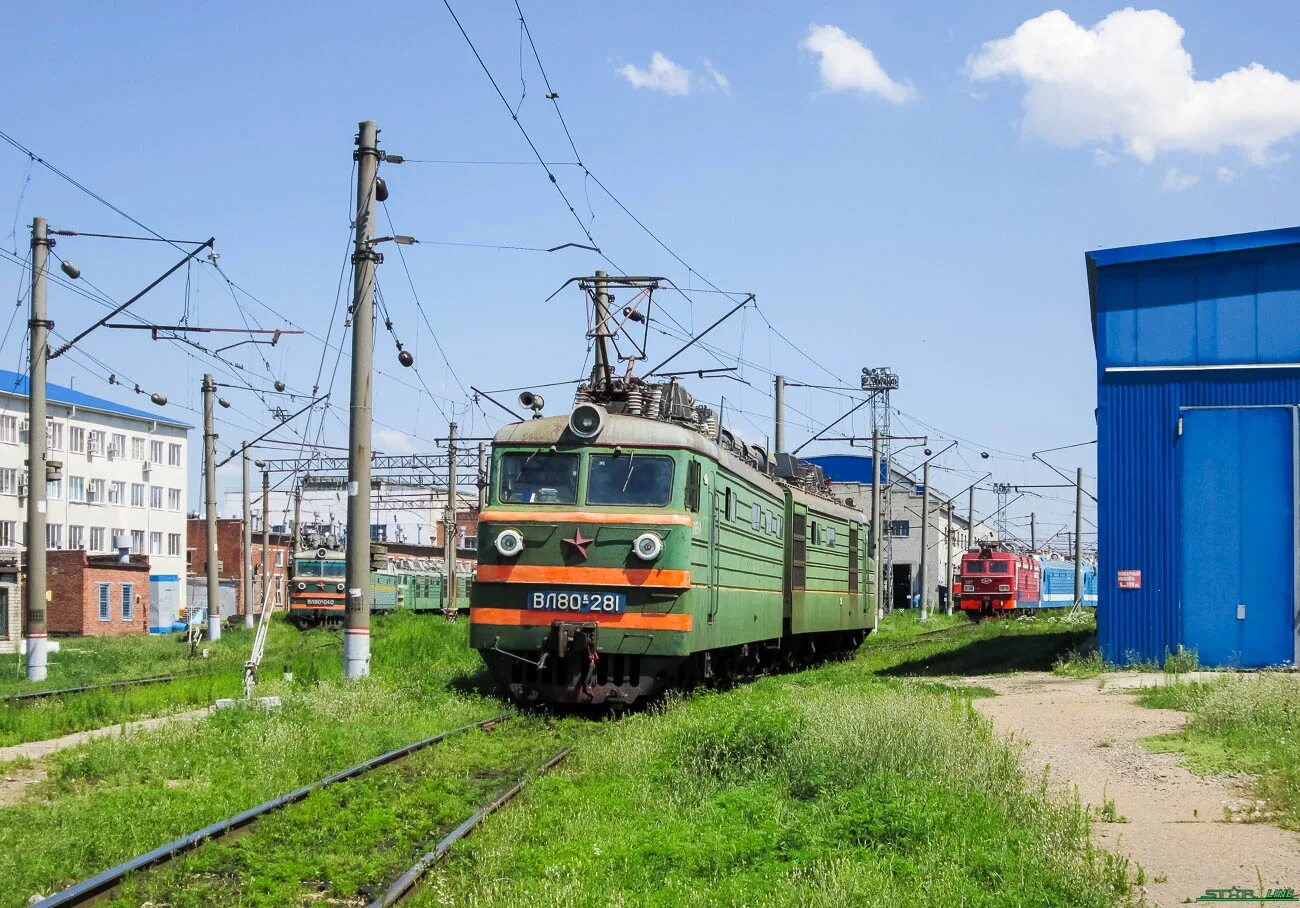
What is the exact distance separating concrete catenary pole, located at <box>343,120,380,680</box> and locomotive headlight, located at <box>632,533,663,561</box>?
463cm

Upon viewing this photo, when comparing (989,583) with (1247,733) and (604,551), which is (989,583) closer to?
(604,551)

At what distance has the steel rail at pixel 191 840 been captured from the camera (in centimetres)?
713

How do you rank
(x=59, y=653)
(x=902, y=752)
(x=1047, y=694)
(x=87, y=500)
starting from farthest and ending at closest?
(x=87, y=500) < (x=59, y=653) < (x=1047, y=694) < (x=902, y=752)

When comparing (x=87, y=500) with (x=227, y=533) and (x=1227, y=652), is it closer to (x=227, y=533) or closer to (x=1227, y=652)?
(x=227, y=533)

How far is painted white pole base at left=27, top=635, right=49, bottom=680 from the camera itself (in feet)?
76.6

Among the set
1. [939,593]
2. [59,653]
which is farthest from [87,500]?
[939,593]

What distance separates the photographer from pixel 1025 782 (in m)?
10.6

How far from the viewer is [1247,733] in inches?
512

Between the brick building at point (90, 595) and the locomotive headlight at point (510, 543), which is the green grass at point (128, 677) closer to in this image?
the locomotive headlight at point (510, 543)

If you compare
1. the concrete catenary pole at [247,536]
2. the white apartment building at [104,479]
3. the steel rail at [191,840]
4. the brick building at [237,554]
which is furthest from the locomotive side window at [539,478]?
the brick building at [237,554]

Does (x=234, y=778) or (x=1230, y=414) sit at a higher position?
(x=1230, y=414)

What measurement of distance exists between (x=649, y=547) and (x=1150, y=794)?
20.9ft

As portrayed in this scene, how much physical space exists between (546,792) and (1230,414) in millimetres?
15596

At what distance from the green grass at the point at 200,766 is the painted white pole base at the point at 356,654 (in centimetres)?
38
